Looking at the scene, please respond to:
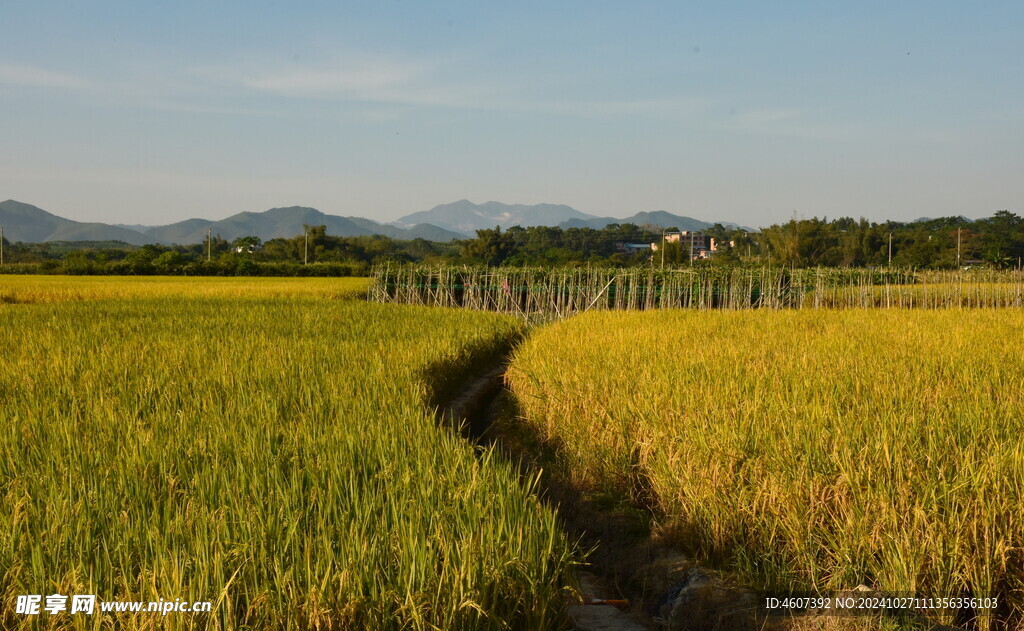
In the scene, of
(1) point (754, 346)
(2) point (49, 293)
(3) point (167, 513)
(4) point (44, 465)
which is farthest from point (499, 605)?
(2) point (49, 293)

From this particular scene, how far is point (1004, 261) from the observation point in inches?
1494

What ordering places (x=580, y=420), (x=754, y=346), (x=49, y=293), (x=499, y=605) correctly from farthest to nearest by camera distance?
(x=49, y=293) → (x=754, y=346) → (x=580, y=420) → (x=499, y=605)

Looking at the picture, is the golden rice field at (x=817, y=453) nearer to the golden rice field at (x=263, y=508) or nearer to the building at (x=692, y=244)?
the golden rice field at (x=263, y=508)

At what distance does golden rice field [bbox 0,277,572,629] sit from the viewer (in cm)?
190

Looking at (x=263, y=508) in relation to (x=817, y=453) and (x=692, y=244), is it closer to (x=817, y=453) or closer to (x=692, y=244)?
(x=817, y=453)

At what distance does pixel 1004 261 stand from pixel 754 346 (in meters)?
38.9

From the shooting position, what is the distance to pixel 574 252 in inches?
2100

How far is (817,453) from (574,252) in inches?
1990

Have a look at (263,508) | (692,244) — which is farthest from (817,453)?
(692,244)

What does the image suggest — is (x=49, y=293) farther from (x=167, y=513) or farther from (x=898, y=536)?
(x=898, y=536)

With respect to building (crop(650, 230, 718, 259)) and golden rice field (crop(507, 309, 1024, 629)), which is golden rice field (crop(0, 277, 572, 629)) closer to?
golden rice field (crop(507, 309, 1024, 629))

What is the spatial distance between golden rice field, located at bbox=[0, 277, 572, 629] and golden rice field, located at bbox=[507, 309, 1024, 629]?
98cm

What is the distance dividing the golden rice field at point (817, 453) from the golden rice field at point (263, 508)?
3.20 ft

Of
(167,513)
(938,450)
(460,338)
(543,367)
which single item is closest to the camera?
(167,513)
